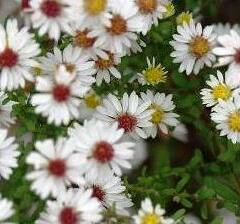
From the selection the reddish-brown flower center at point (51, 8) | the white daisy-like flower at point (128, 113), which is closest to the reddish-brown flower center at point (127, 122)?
the white daisy-like flower at point (128, 113)

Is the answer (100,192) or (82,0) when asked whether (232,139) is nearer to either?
(100,192)

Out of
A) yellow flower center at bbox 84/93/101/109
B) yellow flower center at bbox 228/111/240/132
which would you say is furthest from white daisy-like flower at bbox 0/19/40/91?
yellow flower center at bbox 228/111/240/132

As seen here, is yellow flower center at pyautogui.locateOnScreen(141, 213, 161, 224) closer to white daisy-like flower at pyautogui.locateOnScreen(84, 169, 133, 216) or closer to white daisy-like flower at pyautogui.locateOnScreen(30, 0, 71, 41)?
white daisy-like flower at pyautogui.locateOnScreen(84, 169, 133, 216)

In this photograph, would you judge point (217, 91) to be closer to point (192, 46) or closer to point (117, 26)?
point (192, 46)

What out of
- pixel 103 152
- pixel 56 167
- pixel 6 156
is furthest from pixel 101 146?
pixel 6 156

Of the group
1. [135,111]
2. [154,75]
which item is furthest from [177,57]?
[135,111]

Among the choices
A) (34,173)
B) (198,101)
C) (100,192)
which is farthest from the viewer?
(198,101)

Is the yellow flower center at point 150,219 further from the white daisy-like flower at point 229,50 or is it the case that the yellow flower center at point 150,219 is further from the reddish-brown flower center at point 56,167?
the white daisy-like flower at point 229,50
